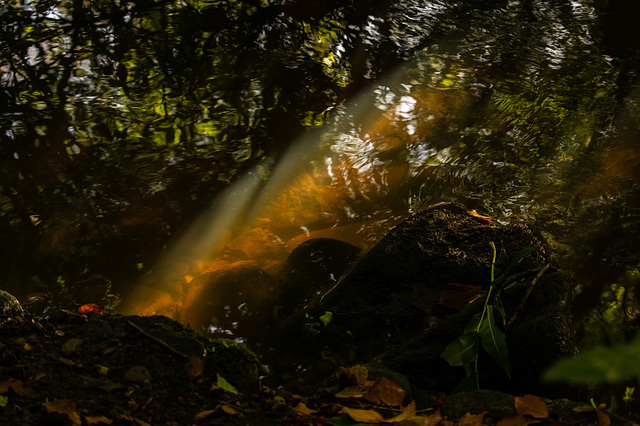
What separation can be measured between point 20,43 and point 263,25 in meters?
3.60

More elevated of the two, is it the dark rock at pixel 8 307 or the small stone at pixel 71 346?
the dark rock at pixel 8 307

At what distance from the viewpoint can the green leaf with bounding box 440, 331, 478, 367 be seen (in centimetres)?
246

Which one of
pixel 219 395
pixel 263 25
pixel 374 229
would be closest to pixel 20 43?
pixel 263 25

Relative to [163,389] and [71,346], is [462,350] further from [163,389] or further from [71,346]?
[71,346]

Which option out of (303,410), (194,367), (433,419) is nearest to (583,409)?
(433,419)

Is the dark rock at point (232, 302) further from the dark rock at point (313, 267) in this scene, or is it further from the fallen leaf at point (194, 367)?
the fallen leaf at point (194, 367)

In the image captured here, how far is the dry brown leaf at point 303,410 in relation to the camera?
2.15 metres

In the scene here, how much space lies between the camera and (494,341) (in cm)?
246

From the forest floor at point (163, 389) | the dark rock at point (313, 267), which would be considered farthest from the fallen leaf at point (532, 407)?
the dark rock at point (313, 267)

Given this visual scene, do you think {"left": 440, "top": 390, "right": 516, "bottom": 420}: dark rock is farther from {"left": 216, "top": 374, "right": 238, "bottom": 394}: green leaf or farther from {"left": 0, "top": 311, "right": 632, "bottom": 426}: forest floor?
{"left": 216, "top": 374, "right": 238, "bottom": 394}: green leaf

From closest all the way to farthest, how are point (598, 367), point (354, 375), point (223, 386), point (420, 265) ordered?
1. point (598, 367)
2. point (223, 386)
3. point (354, 375)
4. point (420, 265)

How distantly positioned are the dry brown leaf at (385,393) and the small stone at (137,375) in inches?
39.0

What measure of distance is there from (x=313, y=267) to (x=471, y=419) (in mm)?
2360

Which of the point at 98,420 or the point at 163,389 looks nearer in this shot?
the point at 98,420
